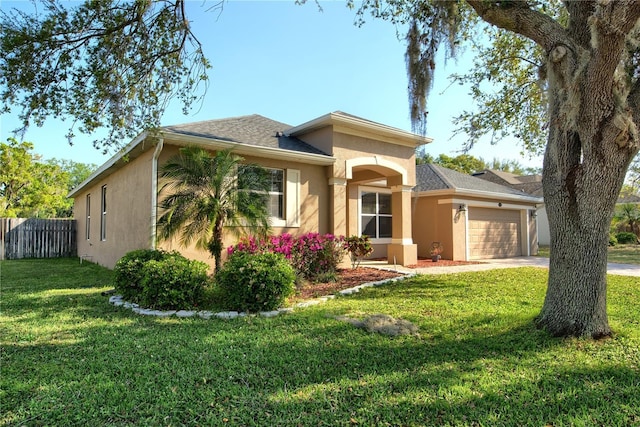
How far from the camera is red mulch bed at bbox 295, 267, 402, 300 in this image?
804cm

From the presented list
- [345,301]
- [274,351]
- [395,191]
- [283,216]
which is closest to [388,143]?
[395,191]

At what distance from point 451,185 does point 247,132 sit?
8507mm

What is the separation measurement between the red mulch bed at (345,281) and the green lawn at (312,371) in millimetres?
1532

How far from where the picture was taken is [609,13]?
438 cm

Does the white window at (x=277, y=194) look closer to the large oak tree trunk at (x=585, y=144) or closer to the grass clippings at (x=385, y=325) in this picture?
the grass clippings at (x=385, y=325)

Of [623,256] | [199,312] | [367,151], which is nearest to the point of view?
[199,312]

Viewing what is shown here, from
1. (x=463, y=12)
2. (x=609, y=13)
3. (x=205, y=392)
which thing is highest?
(x=463, y=12)

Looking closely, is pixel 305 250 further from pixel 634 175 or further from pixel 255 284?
pixel 634 175

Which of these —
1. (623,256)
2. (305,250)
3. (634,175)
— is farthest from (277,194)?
(634,175)

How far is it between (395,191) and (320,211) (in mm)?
3314

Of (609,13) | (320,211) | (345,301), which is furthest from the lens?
(320,211)

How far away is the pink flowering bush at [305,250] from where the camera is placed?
8883 millimetres

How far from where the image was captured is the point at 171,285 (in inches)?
252

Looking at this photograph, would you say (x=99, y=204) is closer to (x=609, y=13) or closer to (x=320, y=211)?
(x=320, y=211)
